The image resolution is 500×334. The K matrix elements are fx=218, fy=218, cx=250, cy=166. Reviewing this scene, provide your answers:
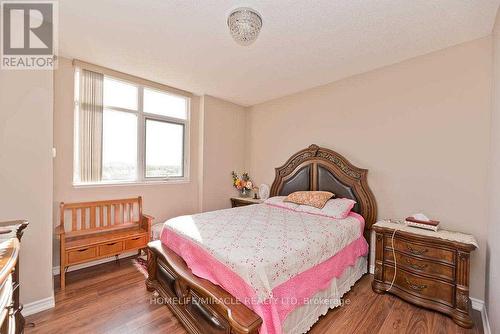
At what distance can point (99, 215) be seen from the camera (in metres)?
3.00

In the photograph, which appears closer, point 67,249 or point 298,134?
point 67,249

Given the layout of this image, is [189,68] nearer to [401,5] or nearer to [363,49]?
[363,49]

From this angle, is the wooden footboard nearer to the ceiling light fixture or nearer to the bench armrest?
the bench armrest

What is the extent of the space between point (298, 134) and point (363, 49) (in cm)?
164

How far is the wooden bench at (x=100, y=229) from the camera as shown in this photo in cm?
251

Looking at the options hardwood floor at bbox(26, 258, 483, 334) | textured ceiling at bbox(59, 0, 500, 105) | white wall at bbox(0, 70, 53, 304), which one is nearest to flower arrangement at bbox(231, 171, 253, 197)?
textured ceiling at bbox(59, 0, 500, 105)

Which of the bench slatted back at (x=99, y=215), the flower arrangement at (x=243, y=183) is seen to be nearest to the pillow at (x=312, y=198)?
the flower arrangement at (x=243, y=183)

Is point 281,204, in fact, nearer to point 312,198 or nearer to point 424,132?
point 312,198

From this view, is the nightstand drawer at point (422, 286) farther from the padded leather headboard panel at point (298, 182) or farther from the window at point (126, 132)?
the window at point (126, 132)

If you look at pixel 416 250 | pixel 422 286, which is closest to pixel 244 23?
pixel 416 250

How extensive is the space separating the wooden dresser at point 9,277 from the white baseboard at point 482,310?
3.25 m

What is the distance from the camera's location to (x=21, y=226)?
1572 mm

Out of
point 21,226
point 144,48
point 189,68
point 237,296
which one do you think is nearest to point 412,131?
point 237,296

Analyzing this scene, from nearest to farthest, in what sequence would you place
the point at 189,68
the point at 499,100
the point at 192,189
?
the point at 499,100 → the point at 189,68 → the point at 192,189
